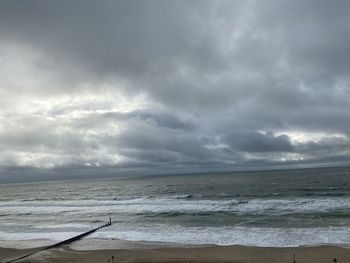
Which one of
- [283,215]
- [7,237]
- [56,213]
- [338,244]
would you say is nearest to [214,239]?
[338,244]

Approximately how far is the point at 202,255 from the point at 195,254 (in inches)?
21.6

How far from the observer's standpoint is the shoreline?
22.1m

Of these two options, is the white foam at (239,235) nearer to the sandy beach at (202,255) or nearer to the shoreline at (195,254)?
the shoreline at (195,254)

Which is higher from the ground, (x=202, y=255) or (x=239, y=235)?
(x=239, y=235)

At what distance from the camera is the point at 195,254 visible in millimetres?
23812

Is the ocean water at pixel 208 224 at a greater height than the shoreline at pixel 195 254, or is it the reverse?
the ocean water at pixel 208 224

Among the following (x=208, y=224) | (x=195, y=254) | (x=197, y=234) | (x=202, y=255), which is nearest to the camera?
(x=202, y=255)

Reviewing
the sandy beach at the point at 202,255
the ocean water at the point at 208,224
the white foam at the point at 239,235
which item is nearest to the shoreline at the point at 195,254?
the sandy beach at the point at 202,255

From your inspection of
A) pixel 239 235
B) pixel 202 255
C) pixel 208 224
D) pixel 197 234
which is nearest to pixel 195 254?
pixel 202 255

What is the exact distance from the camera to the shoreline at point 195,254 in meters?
22.1

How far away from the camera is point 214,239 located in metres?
28.0

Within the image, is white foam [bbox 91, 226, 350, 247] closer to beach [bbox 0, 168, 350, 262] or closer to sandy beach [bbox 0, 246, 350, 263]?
beach [bbox 0, 168, 350, 262]

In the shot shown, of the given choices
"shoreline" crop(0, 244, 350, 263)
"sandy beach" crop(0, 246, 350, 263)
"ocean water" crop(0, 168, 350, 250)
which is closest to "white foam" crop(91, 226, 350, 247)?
"ocean water" crop(0, 168, 350, 250)

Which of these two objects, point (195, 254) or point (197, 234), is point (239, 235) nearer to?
point (197, 234)
